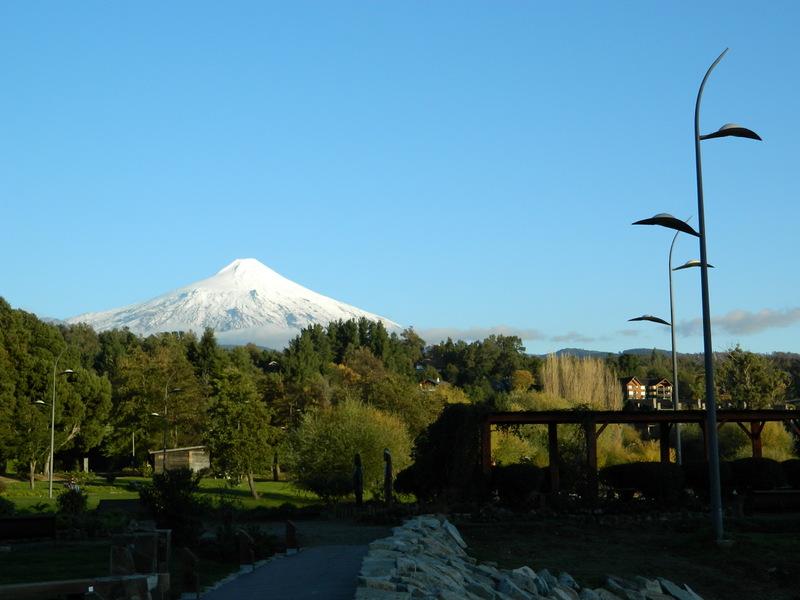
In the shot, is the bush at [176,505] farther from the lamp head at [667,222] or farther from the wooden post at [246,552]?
the lamp head at [667,222]

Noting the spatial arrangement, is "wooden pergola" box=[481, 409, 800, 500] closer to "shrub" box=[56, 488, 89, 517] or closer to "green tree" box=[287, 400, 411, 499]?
"shrub" box=[56, 488, 89, 517]

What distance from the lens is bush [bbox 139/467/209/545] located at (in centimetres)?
1669

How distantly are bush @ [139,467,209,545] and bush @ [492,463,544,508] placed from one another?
10899 millimetres

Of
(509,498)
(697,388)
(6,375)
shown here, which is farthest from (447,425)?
(697,388)

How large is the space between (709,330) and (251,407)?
42553mm

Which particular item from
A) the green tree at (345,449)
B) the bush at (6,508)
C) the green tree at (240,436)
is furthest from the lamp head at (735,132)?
the green tree at (240,436)

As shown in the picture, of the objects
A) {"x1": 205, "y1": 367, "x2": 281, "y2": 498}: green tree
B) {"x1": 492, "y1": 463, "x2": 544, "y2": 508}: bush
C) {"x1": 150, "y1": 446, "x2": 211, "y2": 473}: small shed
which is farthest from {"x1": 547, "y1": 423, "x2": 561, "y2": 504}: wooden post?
{"x1": 150, "y1": 446, "x2": 211, "y2": 473}: small shed

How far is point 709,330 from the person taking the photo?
1888cm

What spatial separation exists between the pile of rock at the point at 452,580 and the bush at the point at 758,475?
13712 mm

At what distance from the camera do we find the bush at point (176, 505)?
54.7ft

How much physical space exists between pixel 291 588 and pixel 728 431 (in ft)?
127

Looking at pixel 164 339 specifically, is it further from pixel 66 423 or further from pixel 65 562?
pixel 65 562

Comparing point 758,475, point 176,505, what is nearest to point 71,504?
point 176,505

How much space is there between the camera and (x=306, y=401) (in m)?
78.5
